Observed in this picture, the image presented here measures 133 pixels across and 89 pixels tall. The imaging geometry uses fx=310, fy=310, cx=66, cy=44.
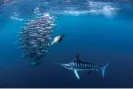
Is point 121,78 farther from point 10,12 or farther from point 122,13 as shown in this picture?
point 10,12

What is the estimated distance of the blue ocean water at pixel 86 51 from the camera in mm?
3180

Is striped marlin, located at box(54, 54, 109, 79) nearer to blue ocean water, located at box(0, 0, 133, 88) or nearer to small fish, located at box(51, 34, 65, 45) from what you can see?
blue ocean water, located at box(0, 0, 133, 88)

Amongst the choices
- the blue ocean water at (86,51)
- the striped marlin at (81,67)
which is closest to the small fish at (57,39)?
the blue ocean water at (86,51)

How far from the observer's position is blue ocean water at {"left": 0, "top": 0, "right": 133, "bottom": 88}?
10.4 ft

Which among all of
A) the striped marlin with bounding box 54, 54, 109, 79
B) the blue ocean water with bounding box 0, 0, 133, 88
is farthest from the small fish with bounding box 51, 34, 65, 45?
the striped marlin with bounding box 54, 54, 109, 79

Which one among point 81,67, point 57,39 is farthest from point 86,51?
point 57,39

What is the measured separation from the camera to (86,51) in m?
3.18

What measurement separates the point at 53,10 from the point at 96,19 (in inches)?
17.9

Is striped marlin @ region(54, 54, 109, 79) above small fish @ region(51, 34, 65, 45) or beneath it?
beneath

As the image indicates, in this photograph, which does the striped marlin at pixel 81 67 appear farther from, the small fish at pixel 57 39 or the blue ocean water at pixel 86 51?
the small fish at pixel 57 39

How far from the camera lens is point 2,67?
3.24 meters

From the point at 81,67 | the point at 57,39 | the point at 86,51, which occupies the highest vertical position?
the point at 57,39

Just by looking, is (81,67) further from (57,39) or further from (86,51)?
(57,39)

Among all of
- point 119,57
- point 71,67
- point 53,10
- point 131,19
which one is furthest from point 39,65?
point 131,19
